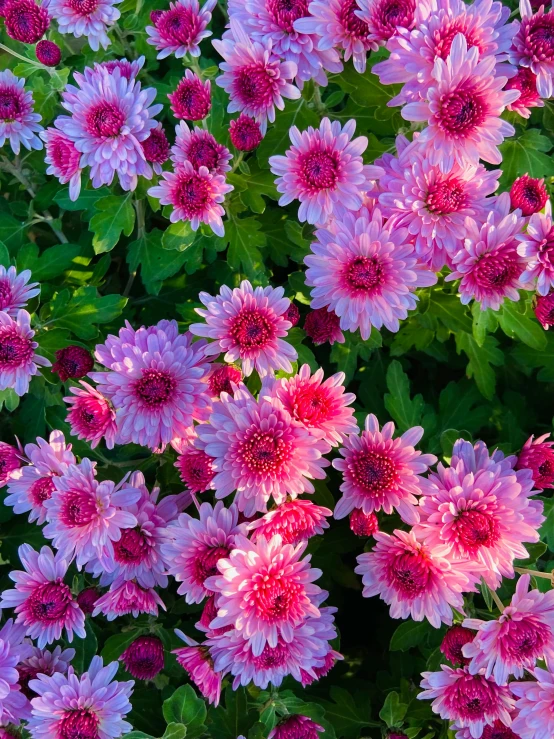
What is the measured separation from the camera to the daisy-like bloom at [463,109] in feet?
5.18

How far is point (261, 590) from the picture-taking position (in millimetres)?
1665

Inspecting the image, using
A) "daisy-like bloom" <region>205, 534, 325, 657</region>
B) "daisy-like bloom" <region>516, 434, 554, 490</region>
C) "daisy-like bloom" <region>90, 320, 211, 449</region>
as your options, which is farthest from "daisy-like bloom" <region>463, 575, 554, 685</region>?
"daisy-like bloom" <region>90, 320, 211, 449</region>

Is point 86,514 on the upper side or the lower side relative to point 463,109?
lower

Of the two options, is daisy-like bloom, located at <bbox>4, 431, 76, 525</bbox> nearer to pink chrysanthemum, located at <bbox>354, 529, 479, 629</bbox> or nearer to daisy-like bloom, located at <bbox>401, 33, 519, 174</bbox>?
pink chrysanthemum, located at <bbox>354, 529, 479, 629</bbox>

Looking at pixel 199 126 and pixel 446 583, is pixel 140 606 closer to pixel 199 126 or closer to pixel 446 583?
pixel 446 583

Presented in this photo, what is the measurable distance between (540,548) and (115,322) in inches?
71.5

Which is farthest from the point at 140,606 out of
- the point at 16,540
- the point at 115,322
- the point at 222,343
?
the point at 115,322

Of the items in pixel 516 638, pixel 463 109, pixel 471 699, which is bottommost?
pixel 471 699

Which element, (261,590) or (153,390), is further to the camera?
(153,390)

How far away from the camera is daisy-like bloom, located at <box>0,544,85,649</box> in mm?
1935

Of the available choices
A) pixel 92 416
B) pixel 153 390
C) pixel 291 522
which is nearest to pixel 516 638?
pixel 291 522

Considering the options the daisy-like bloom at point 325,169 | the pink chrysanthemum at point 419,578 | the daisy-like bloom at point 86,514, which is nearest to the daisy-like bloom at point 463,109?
the daisy-like bloom at point 325,169

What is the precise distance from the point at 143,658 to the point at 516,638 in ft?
3.62

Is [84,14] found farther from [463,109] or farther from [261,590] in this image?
[261,590]
